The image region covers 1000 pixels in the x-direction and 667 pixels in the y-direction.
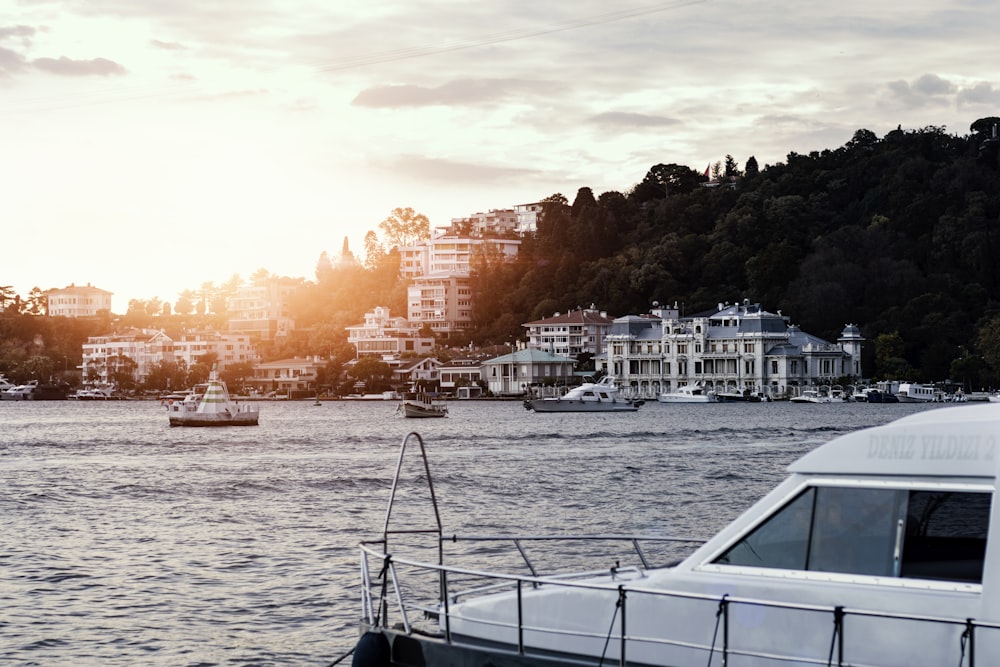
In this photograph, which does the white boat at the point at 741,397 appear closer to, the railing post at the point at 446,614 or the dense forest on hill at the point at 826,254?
the dense forest on hill at the point at 826,254

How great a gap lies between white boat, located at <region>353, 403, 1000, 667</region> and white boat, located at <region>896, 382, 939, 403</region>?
136 metres

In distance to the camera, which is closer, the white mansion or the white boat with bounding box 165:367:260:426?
the white boat with bounding box 165:367:260:426

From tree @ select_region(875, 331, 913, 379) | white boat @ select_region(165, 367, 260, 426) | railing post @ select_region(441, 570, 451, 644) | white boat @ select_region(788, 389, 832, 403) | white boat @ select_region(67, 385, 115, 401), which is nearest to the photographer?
railing post @ select_region(441, 570, 451, 644)

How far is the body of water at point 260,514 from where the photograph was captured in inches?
698

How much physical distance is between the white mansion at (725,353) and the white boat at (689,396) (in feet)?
18.1

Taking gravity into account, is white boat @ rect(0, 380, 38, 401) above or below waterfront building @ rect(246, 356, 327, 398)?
below

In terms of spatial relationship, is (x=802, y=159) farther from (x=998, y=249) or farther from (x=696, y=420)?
(x=696, y=420)

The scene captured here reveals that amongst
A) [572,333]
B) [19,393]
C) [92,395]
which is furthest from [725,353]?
[19,393]

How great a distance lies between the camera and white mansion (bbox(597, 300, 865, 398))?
505 feet

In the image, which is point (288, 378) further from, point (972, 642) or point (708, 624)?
point (972, 642)

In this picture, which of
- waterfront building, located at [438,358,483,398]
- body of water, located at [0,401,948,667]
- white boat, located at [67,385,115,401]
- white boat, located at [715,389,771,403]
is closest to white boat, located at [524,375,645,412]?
body of water, located at [0,401,948,667]

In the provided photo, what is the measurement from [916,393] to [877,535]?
13765cm

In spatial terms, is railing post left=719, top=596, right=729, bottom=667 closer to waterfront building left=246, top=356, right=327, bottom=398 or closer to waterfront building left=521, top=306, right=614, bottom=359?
waterfront building left=521, top=306, right=614, bottom=359

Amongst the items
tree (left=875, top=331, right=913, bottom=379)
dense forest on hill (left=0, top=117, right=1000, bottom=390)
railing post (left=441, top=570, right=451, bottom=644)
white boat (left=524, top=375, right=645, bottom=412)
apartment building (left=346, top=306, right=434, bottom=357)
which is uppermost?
dense forest on hill (left=0, top=117, right=1000, bottom=390)
